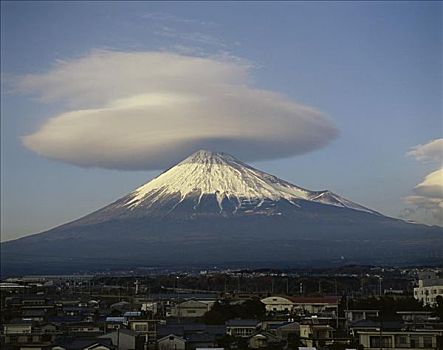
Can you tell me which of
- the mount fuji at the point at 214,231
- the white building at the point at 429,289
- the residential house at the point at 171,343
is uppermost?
the mount fuji at the point at 214,231

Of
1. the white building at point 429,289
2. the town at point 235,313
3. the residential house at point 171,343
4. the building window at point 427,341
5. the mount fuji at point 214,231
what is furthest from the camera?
the mount fuji at point 214,231

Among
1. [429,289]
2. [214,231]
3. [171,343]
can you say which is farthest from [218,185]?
[171,343]

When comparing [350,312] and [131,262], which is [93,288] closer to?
[131,262]

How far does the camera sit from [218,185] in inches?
987

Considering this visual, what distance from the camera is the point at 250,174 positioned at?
83.9 feet

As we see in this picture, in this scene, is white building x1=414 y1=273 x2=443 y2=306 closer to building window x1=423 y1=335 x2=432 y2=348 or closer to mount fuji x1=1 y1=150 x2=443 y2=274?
building window x1=423 y1=335 x2=432 y2=348

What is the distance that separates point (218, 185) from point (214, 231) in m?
2.55

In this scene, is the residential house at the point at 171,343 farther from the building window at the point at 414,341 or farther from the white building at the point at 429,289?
the white building at the point at 429,289

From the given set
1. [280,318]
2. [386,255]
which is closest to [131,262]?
[386,255]

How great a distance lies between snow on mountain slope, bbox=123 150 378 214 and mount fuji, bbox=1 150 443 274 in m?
0.05

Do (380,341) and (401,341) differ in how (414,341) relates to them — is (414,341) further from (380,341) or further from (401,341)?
(380,341)

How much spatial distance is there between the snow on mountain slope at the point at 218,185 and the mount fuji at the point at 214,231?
0.05m

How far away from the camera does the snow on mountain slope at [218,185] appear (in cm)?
2359

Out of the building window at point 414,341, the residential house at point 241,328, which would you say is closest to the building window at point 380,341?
the building window at point 414,341
